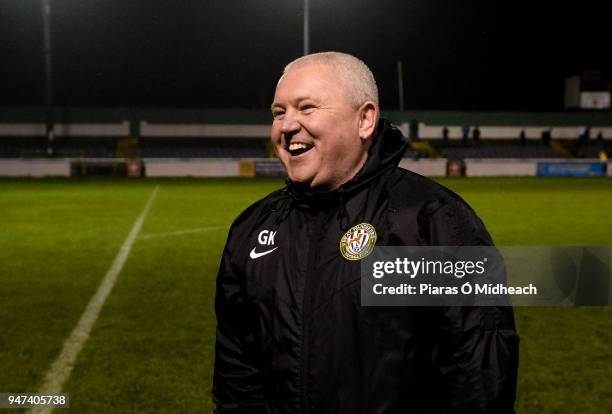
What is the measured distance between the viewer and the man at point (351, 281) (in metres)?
1.73

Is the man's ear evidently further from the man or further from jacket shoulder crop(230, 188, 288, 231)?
jacket shoulder crop(230, 188, 288, 231)

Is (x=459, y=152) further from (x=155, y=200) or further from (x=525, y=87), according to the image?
(x=155, y=200)

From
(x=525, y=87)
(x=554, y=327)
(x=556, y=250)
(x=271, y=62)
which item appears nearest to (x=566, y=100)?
(x=525, y=87)

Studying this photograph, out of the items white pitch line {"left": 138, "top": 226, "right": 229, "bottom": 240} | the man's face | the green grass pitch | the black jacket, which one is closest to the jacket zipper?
the black jacket

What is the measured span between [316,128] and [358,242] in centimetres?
33

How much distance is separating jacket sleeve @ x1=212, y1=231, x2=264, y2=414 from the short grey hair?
0.62m

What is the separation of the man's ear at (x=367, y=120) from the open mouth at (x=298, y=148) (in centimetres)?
15

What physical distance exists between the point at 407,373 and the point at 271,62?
40.7m

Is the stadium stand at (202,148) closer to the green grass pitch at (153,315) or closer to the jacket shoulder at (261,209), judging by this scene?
the green grass pitch at (153,315)

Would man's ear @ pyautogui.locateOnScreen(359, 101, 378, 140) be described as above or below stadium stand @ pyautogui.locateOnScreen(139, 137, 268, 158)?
above

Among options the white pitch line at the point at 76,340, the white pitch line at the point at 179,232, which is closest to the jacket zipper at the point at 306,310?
the white pitch line at the point at 76,340

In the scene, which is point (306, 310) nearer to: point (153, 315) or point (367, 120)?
point (367, 120)

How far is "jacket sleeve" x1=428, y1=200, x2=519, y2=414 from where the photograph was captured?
1.71 meters

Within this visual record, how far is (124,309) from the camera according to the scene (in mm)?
6328
